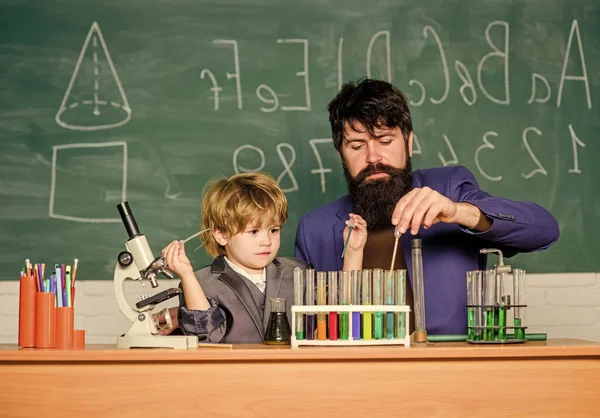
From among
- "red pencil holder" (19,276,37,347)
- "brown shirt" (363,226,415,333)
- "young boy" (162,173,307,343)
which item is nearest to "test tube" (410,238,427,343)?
"young boy" (162,173,307,343)

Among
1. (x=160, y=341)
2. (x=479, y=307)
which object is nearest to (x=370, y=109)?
(x=479, y=307)

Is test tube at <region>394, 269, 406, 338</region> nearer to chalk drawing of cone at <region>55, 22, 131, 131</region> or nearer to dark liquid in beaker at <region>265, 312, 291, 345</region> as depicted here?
dark liquid in beaker at <region>265, 312, 291, 345</region>

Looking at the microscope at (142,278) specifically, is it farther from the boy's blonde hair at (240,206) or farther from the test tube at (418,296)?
the test tube at (418,296)

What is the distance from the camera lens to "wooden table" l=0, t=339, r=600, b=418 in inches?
68.6

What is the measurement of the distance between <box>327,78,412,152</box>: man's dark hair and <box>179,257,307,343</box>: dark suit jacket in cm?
63

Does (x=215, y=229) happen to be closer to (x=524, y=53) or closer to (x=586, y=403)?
(x=586, y=403)

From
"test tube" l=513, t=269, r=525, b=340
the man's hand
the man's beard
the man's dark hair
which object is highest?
the man's dark hair

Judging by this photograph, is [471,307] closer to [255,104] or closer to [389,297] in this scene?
[389,297]

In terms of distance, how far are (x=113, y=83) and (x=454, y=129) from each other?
144 cm

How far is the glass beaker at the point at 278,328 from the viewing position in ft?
6.54

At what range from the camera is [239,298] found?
2.28m

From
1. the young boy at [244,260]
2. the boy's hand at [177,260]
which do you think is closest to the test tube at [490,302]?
the young boy at [244,260]

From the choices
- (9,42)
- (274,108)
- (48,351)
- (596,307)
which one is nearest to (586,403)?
(48,351)

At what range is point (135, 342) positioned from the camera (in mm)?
1930
